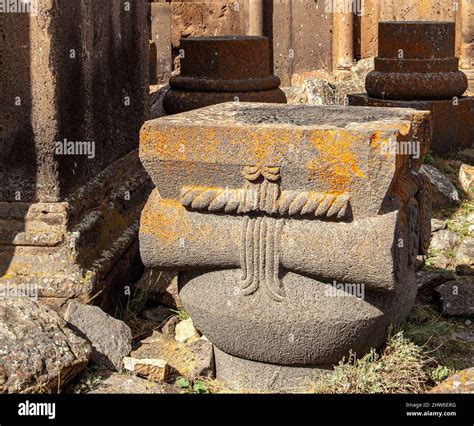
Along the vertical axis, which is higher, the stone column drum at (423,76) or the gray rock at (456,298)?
the stone column drum at (423,76)

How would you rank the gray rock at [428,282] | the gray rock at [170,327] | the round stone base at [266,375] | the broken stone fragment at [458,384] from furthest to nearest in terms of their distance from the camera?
the gray rock at [428,282] < the gray rock at [170,327] < the round stone base at [266,375] < the broken stone fragment at [458,384]

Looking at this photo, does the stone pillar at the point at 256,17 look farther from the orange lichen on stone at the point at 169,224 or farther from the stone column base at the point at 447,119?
the orange lichen on stone at the point at 169,224

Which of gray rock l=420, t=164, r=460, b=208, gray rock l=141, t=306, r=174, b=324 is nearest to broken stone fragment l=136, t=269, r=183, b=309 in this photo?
gray rock l=141, t=306, r=174, b=324

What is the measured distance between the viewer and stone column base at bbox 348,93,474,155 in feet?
28.7

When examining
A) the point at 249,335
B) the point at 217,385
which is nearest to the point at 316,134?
the point at 249,335

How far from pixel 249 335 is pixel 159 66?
927cm

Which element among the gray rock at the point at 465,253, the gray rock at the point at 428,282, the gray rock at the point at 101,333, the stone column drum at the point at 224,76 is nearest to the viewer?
the gray rock at the point at 101,333

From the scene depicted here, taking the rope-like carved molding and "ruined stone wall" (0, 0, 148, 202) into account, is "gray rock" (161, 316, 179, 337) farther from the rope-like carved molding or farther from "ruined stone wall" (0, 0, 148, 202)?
the rope-like carved molding

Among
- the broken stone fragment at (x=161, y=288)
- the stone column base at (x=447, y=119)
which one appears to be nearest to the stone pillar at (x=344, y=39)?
the stone column base at (x=447, y=119)

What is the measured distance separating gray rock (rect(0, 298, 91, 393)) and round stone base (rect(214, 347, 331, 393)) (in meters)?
0.68

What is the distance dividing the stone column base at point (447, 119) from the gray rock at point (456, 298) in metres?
3.15

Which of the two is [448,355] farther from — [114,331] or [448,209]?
[448,209]

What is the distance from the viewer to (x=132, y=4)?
21.1 feet

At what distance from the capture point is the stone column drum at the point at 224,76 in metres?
7.84
